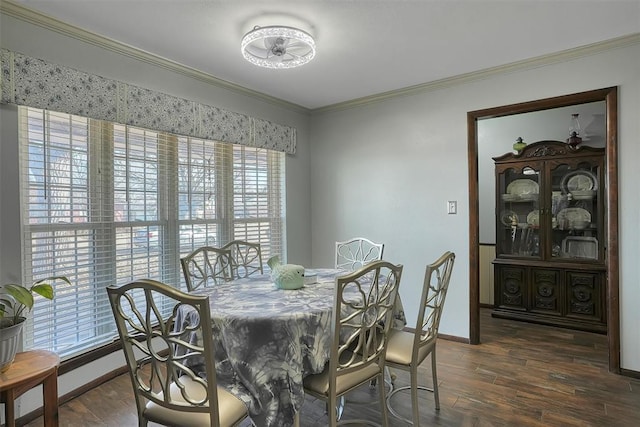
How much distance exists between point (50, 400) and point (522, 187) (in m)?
4.39

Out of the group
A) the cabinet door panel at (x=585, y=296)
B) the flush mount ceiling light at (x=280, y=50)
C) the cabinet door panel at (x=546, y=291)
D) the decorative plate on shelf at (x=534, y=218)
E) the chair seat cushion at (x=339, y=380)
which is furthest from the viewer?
the decorative plate on shelf at (x=534, y=218)

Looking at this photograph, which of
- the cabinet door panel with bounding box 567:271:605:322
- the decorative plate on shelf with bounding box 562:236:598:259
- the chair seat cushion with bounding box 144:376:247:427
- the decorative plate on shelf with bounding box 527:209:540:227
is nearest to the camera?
the chair seat cushion with bounding box 144:376:247:427

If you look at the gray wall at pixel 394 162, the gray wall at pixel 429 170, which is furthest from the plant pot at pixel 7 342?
the gray wall at pixel 429 170

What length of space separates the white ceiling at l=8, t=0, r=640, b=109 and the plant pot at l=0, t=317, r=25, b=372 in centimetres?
175

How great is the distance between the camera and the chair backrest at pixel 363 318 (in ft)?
5.08

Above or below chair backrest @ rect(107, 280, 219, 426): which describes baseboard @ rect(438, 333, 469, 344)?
below

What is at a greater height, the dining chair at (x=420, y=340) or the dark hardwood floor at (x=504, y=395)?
the dining chair at (x=420, y=340)

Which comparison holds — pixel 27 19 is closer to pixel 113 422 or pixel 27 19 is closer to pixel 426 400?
pixel 113 422

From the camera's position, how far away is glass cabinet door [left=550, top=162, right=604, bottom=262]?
3.62 metres

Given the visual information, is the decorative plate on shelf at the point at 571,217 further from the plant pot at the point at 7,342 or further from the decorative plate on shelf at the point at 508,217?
the plant pot at the point at 7,342

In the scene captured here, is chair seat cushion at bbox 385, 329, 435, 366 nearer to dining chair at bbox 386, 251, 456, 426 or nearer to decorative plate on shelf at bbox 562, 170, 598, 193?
dining chair at bbox 386, 251, 456, 426

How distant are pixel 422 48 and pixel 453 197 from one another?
4.51 feet

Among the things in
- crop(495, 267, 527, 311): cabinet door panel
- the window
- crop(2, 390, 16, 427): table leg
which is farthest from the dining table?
crop(495, 267, 527, 311): cabinet door panel

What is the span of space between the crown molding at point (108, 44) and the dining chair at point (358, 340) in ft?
7.60
